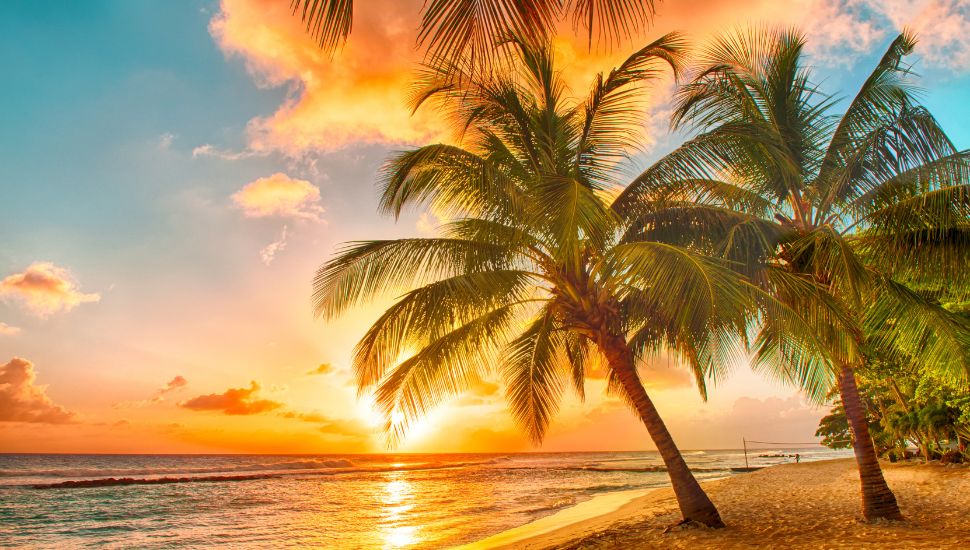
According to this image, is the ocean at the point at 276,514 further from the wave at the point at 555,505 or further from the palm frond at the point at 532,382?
the palm frond at the point at 532,382

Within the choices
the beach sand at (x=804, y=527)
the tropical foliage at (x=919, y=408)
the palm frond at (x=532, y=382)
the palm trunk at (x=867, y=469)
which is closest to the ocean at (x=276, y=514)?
the beach sand at (x=804, y=527)

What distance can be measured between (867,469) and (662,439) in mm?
2572

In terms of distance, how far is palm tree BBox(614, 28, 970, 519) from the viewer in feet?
18.5

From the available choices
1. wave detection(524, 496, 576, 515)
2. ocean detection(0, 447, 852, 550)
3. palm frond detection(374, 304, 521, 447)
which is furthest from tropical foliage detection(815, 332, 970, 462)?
wave detection(524, 496, 576, 515)

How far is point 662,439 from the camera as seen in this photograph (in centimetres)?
670

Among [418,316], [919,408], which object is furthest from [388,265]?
[919,408]

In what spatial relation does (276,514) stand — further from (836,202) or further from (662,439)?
(836,202)

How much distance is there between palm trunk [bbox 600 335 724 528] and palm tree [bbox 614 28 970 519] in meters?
1.77

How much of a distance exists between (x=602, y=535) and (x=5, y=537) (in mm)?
15504

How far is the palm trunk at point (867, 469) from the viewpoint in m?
6.15

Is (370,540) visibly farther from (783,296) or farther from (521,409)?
(783,296)

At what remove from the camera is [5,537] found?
12.3 m

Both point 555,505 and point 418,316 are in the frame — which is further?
point 555,505

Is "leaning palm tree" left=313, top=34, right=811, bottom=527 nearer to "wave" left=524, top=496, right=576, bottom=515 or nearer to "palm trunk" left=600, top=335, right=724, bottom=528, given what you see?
"palm trunk" left=600, top=335, right=724, bottom=528
